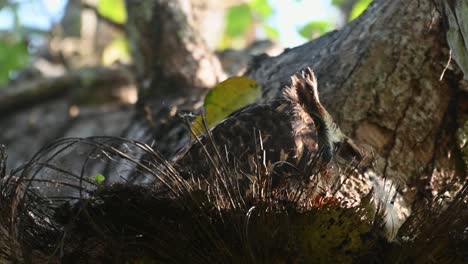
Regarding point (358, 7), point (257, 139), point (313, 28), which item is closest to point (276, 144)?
point (257, 139)

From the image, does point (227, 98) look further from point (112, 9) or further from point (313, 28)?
point (112, 9)

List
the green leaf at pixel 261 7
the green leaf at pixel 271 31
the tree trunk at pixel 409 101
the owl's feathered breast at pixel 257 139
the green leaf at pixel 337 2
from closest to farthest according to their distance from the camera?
the owl's feathered breast at pixel 257 139 < the tree trunk at pixel 409 101 < the green leaf at pixel 337 2 < the green leaf at pixel 261 7 < the green leaf at pixel 271 31

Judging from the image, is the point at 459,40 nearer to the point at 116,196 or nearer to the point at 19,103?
the point at 116,196

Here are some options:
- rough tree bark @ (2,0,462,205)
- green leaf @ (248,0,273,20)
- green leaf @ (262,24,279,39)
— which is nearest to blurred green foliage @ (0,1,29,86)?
green leaf @ (248,0,273,20)

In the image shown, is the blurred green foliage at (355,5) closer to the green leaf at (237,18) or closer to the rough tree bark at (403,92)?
the green leaf at (237,18)

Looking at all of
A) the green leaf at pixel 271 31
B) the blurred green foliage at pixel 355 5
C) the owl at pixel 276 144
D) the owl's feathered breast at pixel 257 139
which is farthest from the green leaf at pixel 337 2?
the owl's feathered breast at pixel 257 139

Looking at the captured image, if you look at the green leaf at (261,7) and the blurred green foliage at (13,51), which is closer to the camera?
the blurred green foliage at (13,51)
